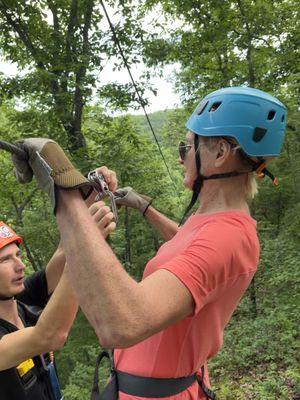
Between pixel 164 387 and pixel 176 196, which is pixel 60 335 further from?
pixel 176 196

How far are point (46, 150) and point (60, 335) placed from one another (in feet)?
3.19

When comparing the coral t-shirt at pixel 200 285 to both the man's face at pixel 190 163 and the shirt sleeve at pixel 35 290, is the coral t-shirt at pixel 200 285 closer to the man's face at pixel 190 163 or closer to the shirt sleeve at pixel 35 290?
the man's face at pixel 190 163

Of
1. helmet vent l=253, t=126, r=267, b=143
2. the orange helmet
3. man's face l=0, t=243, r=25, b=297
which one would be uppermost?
helmet vent l=253, t=126, r=267, b=143

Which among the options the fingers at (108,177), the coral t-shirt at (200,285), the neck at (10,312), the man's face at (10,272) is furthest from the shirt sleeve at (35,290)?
the fingers at (108,177)

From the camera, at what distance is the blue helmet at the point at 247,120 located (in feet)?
5.33

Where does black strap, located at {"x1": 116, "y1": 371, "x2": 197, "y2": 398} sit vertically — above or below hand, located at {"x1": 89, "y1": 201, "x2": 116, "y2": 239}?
below

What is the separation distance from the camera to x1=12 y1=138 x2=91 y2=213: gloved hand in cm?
117

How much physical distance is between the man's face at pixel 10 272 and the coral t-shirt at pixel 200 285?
0.94 metres

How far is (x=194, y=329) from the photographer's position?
1.49 metres

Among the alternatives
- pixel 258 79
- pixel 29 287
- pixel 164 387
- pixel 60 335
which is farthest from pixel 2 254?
pixel 258 79

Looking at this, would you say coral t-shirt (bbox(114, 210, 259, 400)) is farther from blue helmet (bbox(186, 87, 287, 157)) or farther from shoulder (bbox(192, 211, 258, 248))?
blue helmet (bbox(186, 87, 287, 157))

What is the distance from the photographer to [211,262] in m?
1.24

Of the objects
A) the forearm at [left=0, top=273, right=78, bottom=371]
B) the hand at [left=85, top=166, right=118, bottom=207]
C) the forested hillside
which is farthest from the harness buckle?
the forested hillside

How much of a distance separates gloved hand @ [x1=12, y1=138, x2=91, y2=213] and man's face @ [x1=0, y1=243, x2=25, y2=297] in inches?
48.7
